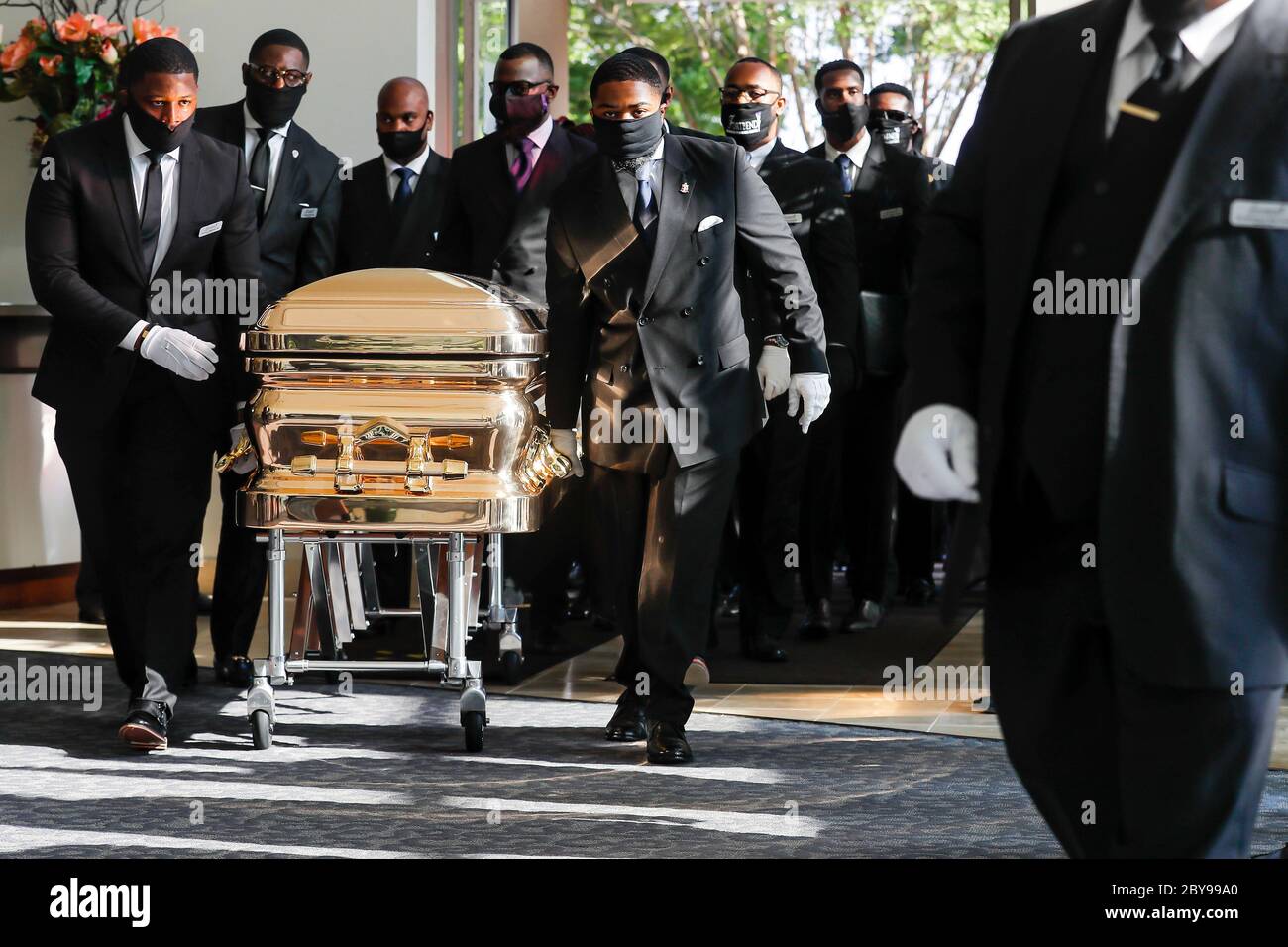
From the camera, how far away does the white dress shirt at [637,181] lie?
4930mm

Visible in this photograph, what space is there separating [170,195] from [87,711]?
162 centimetres

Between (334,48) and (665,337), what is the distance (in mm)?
3908

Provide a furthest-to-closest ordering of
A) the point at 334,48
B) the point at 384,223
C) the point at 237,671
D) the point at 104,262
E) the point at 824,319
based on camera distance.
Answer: the point at 334,48 → the point at 824,319 → the point at 384,223 → the point at 237,671 → the point at 104,262

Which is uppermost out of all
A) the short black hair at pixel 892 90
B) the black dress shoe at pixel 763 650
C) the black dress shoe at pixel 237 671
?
the short black hair at pixel 892 90

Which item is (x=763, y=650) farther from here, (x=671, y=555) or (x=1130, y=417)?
(x=1130, y=417)

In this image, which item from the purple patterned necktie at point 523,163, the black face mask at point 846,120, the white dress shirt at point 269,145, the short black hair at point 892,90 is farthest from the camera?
the short black hair at point 892,90

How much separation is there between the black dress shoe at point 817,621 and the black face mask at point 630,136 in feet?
9.12

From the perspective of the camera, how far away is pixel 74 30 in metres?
7.75

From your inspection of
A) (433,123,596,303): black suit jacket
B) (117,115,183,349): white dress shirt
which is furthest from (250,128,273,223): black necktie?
(117,115,183,349): white dress shirt

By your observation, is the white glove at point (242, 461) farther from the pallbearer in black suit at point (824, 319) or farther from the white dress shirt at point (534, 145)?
the pallbearer in black suit at point (824, 319)

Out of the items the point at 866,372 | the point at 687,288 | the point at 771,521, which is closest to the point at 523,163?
the point at 771,521

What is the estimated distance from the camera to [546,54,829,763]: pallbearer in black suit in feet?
15.9

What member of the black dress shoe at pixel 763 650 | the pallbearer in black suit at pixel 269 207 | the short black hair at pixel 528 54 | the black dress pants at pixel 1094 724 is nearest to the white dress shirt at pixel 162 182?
the pallbearer in black suit at pixel 269 207
